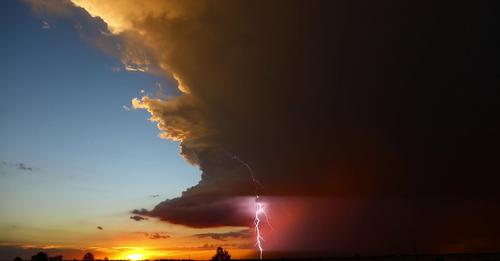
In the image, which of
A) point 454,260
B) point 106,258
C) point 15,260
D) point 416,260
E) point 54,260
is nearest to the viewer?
point 15,260

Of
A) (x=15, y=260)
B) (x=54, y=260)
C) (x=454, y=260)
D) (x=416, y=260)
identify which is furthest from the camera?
(x=454, y=260)

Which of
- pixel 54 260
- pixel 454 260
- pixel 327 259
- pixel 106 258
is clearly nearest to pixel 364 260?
pixel 327 259

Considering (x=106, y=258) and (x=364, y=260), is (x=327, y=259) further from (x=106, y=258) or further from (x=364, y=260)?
(x=106, y=258)

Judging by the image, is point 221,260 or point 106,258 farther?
point 106,258

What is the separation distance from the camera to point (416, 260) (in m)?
134

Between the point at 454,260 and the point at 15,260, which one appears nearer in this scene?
the point at 15,260

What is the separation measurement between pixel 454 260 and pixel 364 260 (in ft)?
157

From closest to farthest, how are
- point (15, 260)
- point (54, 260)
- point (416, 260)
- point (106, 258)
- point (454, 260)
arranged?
point (15, 260) → point (54, 260) → point (106, 258) → point (416, 260) → point (454, 260)

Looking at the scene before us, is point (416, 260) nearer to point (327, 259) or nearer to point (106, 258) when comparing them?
point (327, 259)

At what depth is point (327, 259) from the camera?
133875 millimetres

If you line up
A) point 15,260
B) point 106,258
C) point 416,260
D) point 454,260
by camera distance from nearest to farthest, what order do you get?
point 15,260
point 106,258
point 416,260
point 454,260

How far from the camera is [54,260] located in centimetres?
9725

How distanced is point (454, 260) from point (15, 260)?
157570mm

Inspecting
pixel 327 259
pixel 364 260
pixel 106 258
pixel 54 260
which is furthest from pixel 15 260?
pixel 364 260
